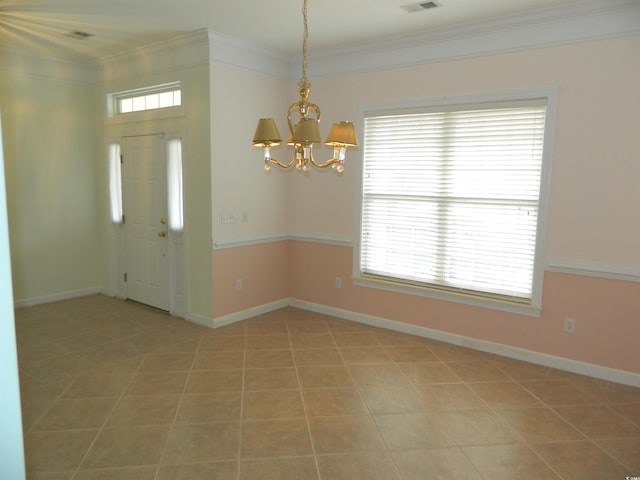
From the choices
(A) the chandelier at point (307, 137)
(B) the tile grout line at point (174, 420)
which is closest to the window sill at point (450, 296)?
(B) the tile grout line at point (174, 420)

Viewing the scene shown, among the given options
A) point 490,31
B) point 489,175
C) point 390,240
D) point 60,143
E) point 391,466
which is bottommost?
point 391,466

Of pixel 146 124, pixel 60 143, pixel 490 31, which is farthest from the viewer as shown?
pixel 60 143

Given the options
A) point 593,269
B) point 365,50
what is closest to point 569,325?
point 593,269

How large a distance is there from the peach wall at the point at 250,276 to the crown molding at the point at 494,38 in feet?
6.91

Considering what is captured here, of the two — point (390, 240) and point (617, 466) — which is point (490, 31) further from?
point (617, 466)

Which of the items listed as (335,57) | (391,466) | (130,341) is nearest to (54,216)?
(130,341)

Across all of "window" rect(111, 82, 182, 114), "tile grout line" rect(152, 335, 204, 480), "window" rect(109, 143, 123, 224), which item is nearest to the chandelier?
"tile grout line" rect(152, 335, 204, 480)

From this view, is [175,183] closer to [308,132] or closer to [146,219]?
[146,219]

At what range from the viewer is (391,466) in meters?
2.49

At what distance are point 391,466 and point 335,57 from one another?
13.0 ft

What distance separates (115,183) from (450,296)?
4.19 m

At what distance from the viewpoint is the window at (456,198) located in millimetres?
3828

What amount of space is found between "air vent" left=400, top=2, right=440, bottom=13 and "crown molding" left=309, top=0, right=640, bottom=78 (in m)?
0.53

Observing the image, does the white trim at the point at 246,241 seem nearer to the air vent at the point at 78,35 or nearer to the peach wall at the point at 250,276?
the peach wall at the point at 250,276
